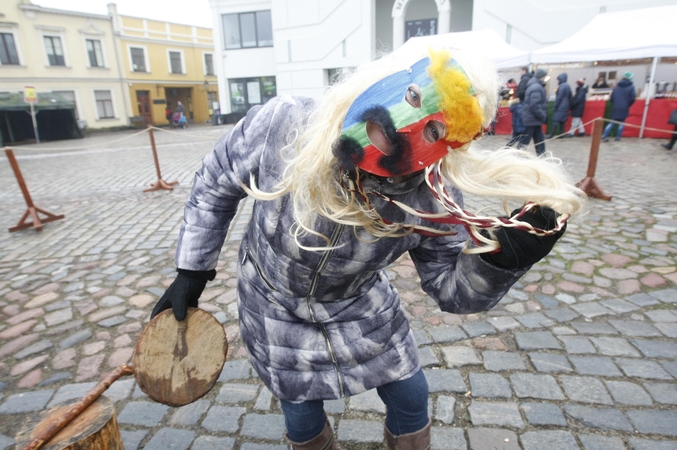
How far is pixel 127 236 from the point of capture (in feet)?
17.2

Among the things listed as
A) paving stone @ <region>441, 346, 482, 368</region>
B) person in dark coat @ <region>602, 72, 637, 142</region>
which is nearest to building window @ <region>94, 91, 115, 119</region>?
person in dark coat @ <region>602, 72, 637, 142</region>

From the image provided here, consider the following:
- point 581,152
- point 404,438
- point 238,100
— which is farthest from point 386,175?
point 238,100

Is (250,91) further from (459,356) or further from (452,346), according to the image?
(459,356)

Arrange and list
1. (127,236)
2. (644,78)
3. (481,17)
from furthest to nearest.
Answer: (481,17) → (644,78) → (127,236)

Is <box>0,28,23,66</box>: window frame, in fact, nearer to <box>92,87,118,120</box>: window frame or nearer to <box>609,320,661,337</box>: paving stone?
<box>92,87,118,120</box>: window frame

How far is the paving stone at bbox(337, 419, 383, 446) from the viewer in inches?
84.4

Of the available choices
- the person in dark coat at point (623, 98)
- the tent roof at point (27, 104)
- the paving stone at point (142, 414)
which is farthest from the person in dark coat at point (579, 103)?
→ the tent roof at point (27, 104)

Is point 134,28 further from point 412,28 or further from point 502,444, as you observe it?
point 502,444

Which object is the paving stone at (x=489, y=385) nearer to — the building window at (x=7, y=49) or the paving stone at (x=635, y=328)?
the paving stone at (x=635, y=328)

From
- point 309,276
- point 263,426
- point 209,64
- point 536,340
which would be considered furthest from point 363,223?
point 209,64

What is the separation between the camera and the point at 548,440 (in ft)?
6.73

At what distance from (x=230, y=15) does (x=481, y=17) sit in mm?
14904

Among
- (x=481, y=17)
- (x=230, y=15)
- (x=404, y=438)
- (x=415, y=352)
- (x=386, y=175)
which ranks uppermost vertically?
(x=230, y=15)

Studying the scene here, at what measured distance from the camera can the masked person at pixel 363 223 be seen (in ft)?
3.46
